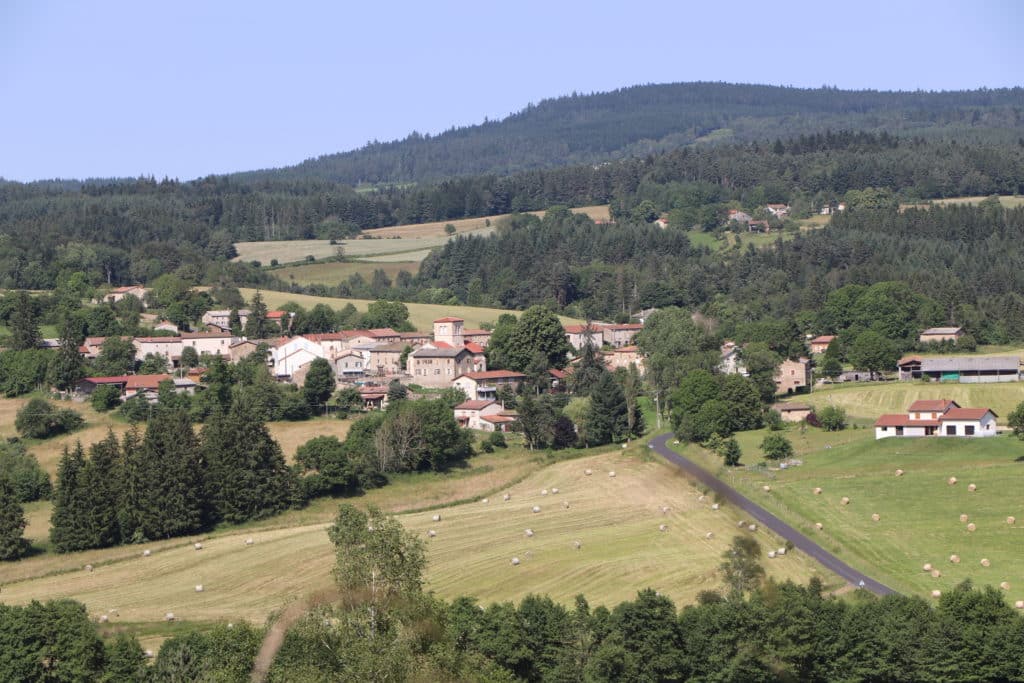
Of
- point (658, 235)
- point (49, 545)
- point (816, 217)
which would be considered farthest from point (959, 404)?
point (816, 217)

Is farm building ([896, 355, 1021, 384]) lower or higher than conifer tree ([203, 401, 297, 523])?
lower

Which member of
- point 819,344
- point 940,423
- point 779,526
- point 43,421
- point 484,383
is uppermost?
point 779,526

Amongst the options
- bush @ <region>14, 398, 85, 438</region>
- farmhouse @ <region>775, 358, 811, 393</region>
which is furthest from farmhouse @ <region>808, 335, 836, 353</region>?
bush @ <region>14, 398, 85, 438</region>

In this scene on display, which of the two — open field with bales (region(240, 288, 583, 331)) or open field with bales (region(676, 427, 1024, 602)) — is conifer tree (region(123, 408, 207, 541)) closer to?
open field with bales (region(676, 427, 1024, 602))

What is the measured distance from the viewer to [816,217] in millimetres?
176000

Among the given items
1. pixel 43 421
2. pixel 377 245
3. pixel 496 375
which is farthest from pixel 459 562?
pixel 377 245

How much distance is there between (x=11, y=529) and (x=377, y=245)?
388ft

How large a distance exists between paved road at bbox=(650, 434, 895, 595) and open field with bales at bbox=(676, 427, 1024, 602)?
90 cm

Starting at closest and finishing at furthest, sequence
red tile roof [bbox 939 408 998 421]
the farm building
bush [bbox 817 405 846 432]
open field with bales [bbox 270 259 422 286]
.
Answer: red tile roof [bbox 939 408 998 421] → bush [bbox 817 405 846 432] → the farm building → open field with bales [bbox 270 259 422 286]

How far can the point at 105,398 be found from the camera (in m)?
87.8

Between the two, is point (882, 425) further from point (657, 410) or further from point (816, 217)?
point (816, 217)

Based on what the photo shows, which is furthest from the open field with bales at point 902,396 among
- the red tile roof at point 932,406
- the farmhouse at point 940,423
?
the farmhouse at point 940,423

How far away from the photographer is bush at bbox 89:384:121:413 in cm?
8775

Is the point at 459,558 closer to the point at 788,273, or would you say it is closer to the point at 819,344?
the point at 819,344
